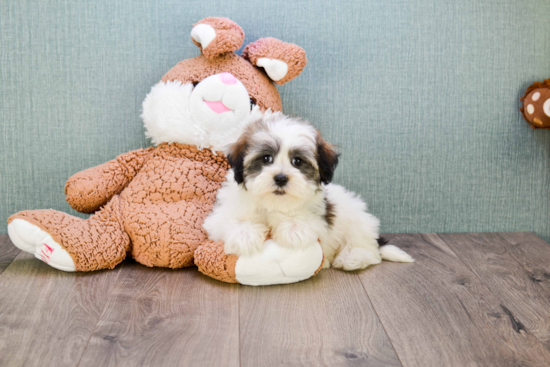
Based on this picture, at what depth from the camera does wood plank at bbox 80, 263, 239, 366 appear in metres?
1.38

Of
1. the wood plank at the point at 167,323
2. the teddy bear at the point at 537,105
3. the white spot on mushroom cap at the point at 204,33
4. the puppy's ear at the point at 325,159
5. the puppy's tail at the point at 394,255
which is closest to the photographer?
the wood plank at the point at 167,323

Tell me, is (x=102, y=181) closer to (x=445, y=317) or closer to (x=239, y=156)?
(x=239, y=156)

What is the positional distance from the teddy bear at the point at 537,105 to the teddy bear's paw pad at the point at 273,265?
1281mm

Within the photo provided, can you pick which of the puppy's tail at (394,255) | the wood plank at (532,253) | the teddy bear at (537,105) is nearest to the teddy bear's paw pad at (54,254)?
the puppy's tail at (394,255)

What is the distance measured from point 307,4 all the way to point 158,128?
2.97 feet

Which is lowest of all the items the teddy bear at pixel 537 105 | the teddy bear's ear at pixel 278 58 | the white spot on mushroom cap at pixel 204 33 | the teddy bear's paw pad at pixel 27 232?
the teddy bear's paw pad at pixel 27 232

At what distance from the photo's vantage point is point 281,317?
162cm

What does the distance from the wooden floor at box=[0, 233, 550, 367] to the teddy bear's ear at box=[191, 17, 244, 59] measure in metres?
0.88

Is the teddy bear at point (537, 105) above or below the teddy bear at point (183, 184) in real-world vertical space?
above

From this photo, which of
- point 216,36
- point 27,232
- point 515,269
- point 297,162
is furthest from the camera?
point 515,269

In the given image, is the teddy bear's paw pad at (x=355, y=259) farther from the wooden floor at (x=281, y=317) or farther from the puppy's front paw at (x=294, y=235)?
the puppy's front paw at (x=294, y=235)

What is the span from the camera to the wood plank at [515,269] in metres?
1.67

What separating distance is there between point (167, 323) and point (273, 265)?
0.43 metres

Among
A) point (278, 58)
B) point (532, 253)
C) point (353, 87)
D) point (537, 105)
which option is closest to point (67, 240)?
point (278, 58)
